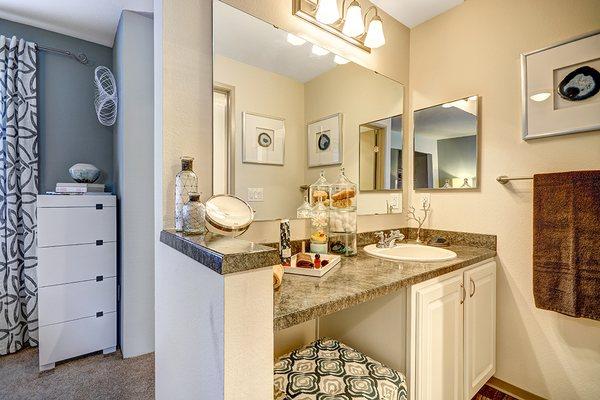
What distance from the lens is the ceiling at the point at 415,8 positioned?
1.80m

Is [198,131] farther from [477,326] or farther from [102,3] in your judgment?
[477,326]

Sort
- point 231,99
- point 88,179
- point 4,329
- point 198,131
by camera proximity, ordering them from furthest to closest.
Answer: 1. point 88,179
2. point 4,329
3. point 231,99
4. point 198,131

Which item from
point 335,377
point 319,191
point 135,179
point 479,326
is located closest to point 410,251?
point 479,326

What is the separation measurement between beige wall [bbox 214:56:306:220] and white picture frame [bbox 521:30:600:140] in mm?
1259

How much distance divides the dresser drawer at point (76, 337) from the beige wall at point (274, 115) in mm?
1686

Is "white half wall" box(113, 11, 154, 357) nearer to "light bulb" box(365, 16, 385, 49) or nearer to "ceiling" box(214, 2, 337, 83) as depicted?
"ceiling" box(214, 2, 337, 83)

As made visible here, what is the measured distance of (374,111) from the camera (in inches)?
73.2

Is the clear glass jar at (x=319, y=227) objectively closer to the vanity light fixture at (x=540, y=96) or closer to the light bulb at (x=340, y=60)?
the light bulb at (x=340, y=60)

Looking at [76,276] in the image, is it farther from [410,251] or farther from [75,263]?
[410,251]

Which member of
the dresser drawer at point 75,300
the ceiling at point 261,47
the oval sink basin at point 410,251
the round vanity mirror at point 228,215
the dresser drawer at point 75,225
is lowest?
the dresser drawer at point 75,300

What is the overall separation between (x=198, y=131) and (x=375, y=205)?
122 cm

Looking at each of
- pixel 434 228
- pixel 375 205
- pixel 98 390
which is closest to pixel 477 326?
pixel 434 228

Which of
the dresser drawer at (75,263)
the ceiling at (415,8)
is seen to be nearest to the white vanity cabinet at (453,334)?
the ceiling at (415,8)

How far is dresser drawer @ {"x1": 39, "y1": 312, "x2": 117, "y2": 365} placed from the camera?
1.85 meters
